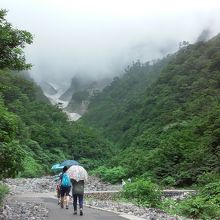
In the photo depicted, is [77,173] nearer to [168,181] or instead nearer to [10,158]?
[10,158]

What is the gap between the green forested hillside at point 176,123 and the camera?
43188 mm

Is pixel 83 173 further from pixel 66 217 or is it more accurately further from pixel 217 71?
pixel 217 71

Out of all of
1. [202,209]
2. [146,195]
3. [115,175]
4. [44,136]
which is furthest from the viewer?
[44,136]

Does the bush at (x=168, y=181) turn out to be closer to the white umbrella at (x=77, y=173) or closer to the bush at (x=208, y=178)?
the bush at (x=208, y=178)

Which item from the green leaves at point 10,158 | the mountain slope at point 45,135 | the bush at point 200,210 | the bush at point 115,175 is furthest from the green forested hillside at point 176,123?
the green leaves at point 10,158

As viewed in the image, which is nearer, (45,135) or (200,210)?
(200,210)

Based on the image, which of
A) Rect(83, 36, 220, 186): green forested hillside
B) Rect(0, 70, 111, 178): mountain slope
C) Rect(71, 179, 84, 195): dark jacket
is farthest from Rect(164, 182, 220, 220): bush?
Rect(0, 70, 111, 178): mountain slope

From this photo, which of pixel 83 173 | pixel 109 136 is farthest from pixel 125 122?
pixel 83 173

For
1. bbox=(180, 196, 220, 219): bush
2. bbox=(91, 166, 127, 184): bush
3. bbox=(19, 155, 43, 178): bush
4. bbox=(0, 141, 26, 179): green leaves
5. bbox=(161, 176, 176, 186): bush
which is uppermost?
bbox=(19, 155, 43, 178): bush

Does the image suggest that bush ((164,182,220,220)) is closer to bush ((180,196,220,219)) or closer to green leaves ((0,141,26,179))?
bush ((180,196,220,219))

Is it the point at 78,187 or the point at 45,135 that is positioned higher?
the point at 45,135

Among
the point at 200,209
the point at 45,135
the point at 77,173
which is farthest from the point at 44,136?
the point at 77,173

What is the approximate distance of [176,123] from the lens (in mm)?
65562

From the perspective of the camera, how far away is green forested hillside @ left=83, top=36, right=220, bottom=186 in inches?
1700
